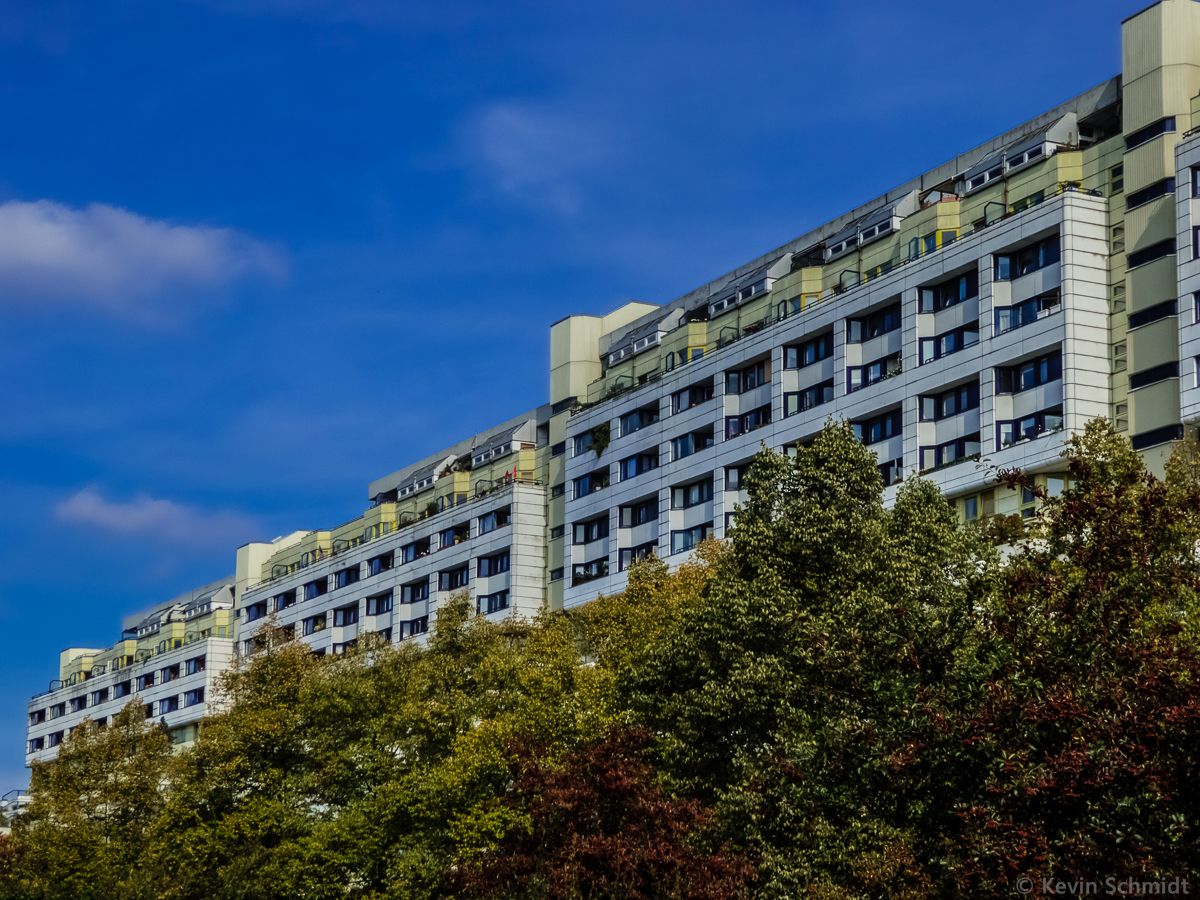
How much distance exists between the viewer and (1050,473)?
228ft

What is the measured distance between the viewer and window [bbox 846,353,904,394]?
79062 millimetres

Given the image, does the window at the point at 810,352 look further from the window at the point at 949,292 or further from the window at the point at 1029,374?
the window at the point at 1029,374

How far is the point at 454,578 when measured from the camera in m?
118

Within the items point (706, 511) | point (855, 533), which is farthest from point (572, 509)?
point (855, 533)

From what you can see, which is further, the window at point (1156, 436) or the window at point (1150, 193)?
the window at point (1150, 193)

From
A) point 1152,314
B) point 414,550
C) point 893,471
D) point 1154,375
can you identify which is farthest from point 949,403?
point 414,550

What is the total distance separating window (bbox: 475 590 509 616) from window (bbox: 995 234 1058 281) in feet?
163

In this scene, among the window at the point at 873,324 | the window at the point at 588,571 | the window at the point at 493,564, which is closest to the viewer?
the window at the point at 873,324

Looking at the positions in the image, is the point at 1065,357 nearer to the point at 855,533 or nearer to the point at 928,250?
the point at 928,250

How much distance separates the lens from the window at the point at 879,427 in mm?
78500

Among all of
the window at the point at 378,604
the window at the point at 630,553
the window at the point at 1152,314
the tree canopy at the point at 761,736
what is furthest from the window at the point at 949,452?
the window at the point at 378,604

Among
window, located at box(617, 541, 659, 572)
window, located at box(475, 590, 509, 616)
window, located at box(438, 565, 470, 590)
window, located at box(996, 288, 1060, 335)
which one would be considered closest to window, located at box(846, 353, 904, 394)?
window, located at box(996, 288, 1060, 335)

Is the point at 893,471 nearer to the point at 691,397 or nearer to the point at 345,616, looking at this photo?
the point at 691,397

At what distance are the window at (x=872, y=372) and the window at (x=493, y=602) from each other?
1511 inches
